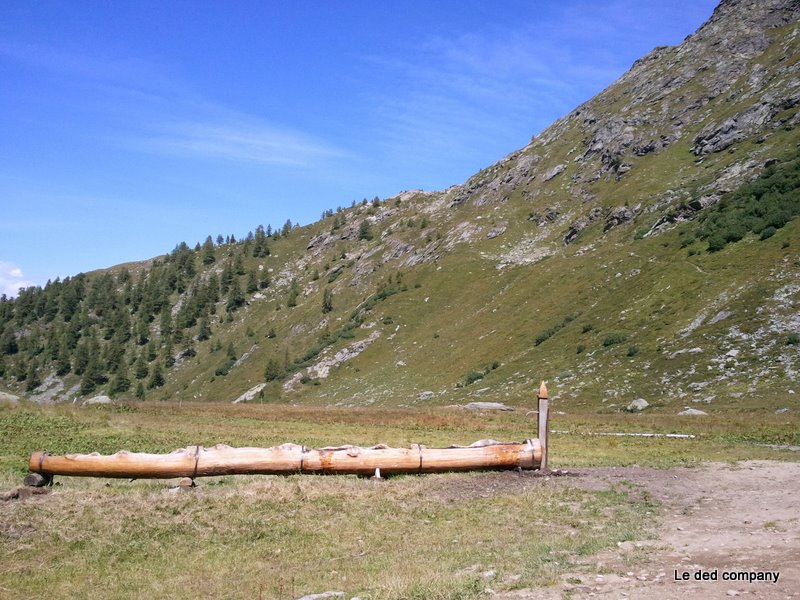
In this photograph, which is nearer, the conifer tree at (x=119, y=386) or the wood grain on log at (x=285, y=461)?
the wood grain on log at (x=285, y=461)

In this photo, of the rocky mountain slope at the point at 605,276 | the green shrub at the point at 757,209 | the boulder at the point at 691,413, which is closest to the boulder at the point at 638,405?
the rocky mountain slope at the point at 605,276

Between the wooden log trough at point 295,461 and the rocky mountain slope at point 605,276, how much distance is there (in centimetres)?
3497

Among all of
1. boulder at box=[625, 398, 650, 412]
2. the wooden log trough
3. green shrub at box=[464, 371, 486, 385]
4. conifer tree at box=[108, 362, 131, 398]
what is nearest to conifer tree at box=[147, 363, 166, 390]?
conifer tree at box=[108, 362, 131, 398]

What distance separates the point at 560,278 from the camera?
10825 centimetres

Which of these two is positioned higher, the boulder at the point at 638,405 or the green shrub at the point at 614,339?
the green shrub at the point at 614,339

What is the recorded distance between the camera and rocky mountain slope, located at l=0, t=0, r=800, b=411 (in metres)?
63.9

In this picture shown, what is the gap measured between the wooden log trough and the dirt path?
2.69 meters

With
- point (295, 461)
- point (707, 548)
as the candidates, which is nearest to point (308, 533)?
point (295, 461)

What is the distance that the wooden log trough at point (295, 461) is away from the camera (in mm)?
20031

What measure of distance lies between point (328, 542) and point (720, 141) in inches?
4866

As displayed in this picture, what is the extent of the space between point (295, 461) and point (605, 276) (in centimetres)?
8403

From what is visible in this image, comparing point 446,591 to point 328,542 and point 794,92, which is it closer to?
point 328,542

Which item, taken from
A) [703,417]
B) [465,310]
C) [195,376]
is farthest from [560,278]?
Answer: [195,376]

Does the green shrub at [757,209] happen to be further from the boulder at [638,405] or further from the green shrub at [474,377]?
the green shrub at [474,377]
